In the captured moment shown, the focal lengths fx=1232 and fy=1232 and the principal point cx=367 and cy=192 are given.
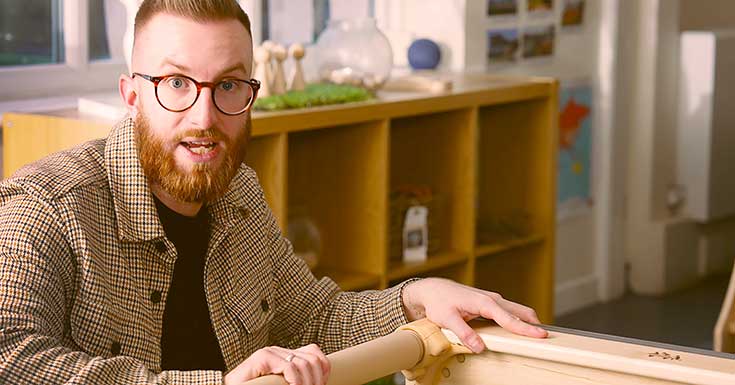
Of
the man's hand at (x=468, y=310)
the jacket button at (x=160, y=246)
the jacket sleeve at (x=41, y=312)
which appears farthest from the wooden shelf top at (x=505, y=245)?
the jacket sleeve at (x=41, y=312)

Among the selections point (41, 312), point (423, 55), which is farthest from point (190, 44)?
point (423, 55)

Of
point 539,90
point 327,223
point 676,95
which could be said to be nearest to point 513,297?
point 539,90

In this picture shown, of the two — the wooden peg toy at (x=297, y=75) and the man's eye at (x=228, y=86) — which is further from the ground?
the man's eye at (x=228, y=86)

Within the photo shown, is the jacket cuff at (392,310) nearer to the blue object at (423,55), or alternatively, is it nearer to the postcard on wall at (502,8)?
the blue object at (423,55)

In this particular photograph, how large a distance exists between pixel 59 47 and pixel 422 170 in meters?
1.15

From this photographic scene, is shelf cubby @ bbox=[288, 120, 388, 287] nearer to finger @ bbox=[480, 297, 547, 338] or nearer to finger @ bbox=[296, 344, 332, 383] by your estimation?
finger @ bbox=[480, 297, 547, 338]

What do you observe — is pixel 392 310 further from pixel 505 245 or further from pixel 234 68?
pixel 505 245

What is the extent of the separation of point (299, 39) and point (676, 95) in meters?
1.88

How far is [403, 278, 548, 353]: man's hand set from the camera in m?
1.49

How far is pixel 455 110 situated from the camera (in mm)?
3664

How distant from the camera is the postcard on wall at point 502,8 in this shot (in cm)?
425

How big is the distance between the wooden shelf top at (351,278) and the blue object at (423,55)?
94 centimetres

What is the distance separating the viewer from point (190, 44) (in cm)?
157

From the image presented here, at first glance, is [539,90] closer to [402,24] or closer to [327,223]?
[402,24]
